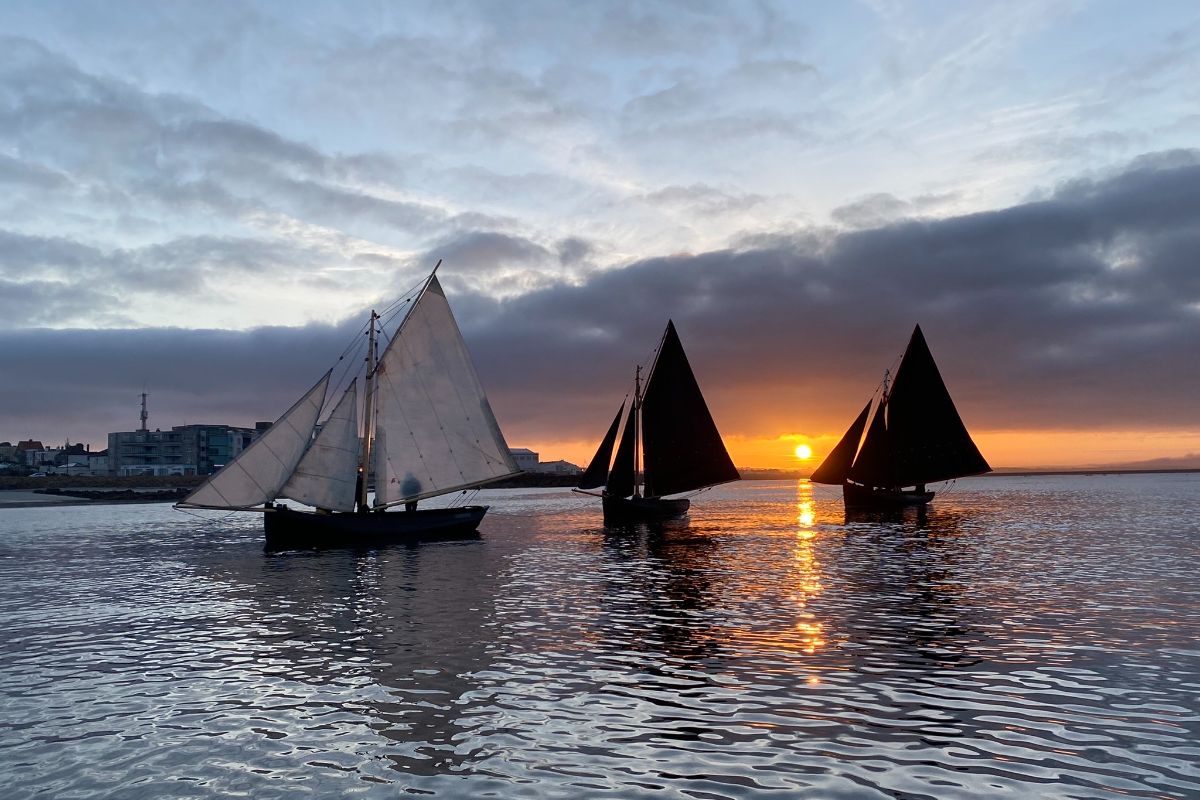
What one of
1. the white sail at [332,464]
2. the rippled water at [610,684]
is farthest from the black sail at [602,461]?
the rippled water at [610,684]

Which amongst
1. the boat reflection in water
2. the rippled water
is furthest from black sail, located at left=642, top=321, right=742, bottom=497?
the rippled water

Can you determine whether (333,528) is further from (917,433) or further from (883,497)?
(883,497)

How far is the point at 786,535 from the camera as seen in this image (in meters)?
68.7

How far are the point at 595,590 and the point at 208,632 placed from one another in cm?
1422

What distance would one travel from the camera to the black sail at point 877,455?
9369 cm

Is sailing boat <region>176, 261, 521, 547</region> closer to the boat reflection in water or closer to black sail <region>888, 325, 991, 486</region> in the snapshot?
the boat reflection in water

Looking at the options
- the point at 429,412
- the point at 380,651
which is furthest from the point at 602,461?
the point at 380,651

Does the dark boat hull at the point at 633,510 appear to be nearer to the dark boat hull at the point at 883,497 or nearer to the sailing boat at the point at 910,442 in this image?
the sailing boat at the point at 910,442

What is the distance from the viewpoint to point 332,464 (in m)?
54.3

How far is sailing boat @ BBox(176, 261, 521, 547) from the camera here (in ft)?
175

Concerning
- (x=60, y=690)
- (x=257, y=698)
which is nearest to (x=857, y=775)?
(x=257, y=698)

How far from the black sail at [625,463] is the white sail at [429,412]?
17.8 meters

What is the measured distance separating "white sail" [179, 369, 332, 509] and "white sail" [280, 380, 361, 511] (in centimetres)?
69

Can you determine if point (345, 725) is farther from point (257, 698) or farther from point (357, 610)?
point (357, 610)
